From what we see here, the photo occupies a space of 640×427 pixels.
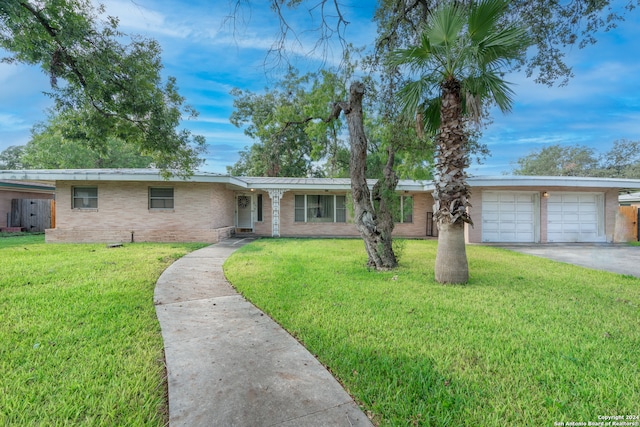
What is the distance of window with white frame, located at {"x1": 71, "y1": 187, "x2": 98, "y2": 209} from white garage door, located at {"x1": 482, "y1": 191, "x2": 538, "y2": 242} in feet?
56.6

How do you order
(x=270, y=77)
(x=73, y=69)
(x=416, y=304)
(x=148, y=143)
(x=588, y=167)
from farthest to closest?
(x=588, y=167), (x=148, y=143), (x=73, y=69), (x=270, y=77), (x=416, y=304)

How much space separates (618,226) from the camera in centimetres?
1439

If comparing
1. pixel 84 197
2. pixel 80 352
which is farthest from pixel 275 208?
pixel 80 352

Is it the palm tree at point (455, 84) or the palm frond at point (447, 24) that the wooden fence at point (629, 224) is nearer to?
the palm tree at point (455, 84)

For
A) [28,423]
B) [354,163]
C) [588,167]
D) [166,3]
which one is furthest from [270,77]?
[588,167]

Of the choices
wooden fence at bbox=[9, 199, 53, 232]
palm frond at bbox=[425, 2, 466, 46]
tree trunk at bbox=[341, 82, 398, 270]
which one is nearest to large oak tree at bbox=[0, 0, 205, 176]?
tree trunk at bbox=[341, 82, 398, 270]

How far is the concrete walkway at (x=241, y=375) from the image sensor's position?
1.89 m

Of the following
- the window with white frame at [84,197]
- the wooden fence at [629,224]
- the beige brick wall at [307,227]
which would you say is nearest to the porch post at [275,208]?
the beige brick wall at [307,227]

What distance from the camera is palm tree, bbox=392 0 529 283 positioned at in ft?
16.6

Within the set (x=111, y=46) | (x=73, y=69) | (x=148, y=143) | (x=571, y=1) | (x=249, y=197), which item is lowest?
(x=249, y=197)

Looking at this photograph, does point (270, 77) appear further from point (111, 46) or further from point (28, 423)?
point (28, 423)

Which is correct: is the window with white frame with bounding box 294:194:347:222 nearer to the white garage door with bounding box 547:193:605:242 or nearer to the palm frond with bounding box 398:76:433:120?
the palm frond with bounding box 398:76:433:120

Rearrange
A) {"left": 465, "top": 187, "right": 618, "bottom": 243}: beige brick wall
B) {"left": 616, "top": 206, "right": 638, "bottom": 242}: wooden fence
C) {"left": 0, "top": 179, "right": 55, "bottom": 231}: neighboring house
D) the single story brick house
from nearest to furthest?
1. the single story brick house
2. {"left": 465, "top": 187, "right": 618, "bottom": 243}: beige brick wall
3. {"left": 616, "top": 206, "right": 638, "bottom": 242}: wooden fence
4. {"left": 0, "top": 179, "right": 55, "bottom": 231}: neighboring house

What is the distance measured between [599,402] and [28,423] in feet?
13.0
